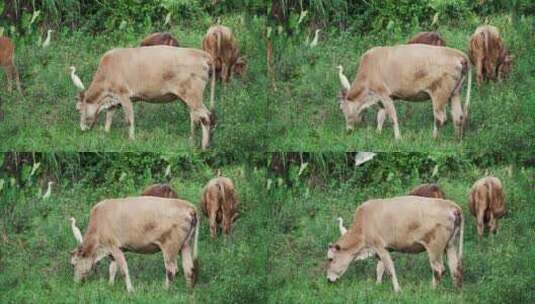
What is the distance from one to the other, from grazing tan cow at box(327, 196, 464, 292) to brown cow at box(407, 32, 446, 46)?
815 millimetres

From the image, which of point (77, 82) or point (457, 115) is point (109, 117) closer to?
point (77, 82)

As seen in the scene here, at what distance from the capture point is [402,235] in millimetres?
6617

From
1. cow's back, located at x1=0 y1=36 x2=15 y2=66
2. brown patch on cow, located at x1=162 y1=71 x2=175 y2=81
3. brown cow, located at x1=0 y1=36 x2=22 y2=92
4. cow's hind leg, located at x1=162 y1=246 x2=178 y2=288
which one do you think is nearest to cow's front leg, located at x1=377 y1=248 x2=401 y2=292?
cow's hind leg, located at x1=162 y1=246 x2=178 y2=288

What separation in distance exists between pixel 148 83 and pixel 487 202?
1.85 m

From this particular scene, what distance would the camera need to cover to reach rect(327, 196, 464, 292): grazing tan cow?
6.59 metres

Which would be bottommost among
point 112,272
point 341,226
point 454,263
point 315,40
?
point 112,272

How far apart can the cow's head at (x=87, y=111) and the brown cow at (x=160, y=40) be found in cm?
41

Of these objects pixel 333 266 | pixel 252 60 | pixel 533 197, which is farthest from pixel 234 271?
pixel 533 197

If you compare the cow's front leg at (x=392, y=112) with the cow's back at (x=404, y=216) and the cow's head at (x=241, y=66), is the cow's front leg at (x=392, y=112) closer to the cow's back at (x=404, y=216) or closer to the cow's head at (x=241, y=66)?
the cow's back at (x=404, y=216)

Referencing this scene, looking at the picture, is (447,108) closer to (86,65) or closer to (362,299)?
(362,299)

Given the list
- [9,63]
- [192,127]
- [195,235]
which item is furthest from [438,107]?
[9,63]

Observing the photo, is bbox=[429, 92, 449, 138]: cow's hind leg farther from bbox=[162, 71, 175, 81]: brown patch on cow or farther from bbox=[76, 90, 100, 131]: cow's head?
bbox=[76, 90, 100, 131]: cow's head

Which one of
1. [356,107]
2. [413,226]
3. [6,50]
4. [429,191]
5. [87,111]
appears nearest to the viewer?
[413,226]

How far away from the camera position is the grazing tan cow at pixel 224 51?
6.86 m
